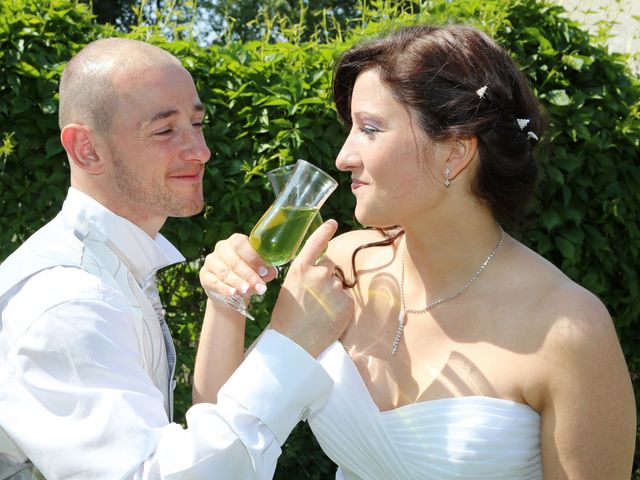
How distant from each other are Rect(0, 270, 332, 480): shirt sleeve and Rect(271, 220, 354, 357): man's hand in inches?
11.0

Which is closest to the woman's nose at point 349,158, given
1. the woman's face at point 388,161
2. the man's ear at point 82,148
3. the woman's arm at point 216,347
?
the woman's face at point 388,161

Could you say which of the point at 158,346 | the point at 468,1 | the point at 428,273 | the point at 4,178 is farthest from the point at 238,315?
the point at 468,1

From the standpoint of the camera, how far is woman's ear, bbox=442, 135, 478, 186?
8.60 feet

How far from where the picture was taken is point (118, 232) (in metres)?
2.51

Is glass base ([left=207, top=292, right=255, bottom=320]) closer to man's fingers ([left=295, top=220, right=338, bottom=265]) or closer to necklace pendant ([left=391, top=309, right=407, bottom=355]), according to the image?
man's fingers ([left=295, top=220, right=338, bottom=265])

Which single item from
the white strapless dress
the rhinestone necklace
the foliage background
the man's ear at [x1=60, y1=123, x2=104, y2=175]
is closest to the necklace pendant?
the rhinestone necklace

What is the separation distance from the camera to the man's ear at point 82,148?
103 inches

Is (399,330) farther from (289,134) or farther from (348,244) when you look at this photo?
(289,134)

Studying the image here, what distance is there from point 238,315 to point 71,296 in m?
0.73

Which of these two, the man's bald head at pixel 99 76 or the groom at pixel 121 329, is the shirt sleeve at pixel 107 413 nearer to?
the groom at pixel 121 329

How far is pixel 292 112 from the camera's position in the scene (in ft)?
13.9

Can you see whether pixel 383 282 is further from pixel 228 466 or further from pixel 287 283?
pixel 228 466

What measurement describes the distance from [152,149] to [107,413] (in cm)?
101

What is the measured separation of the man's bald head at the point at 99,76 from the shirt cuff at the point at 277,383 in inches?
39.9
